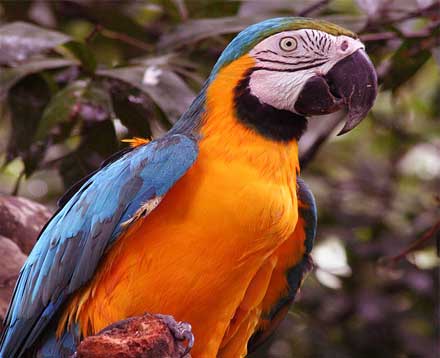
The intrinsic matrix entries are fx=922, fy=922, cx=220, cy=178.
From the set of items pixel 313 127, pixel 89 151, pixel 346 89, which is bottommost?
pixel 313 127

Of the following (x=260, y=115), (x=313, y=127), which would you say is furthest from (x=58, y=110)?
(x=313, y=127)

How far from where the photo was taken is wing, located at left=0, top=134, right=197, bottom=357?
7.47ft

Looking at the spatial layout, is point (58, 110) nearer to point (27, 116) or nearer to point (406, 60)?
point (27, 116)

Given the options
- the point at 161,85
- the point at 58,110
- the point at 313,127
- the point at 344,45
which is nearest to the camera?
the point at 344,45

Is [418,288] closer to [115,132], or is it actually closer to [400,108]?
[400,108]

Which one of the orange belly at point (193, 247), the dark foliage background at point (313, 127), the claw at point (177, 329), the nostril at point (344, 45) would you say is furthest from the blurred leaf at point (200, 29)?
the claw at point (177, 329)

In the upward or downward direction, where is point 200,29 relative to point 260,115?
downward

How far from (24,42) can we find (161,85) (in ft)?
1.60

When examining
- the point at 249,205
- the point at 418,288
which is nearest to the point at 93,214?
the point at 249,205

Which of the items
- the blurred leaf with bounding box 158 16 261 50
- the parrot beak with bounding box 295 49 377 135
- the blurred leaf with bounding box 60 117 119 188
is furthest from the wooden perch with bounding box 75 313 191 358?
the blurred leaf with bounding box 158 16 261 50

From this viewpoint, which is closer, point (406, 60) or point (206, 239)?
point (206, 239)

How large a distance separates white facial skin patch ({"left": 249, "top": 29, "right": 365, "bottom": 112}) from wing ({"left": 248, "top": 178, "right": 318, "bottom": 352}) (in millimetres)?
312

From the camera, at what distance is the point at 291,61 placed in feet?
7.89

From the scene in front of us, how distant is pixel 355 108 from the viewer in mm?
2365
